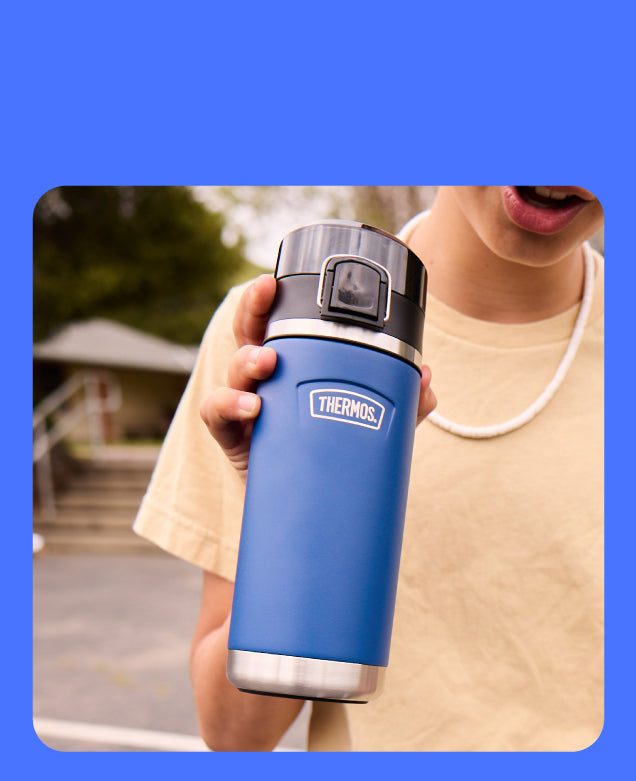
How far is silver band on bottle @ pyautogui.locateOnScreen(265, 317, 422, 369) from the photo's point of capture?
1.57 ft

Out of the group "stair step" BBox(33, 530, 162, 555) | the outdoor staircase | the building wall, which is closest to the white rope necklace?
the building wall

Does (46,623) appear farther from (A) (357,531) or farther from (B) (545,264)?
(B) (545,264)

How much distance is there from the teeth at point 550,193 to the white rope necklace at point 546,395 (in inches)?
3.7

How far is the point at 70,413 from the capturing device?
1.41 meters

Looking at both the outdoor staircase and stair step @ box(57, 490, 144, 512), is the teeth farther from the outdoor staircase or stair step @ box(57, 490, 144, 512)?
stair step @ box(57, 490, 144, 512)

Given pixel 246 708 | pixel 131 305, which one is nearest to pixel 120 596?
pixel 131 305

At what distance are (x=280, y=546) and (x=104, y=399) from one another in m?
0.99

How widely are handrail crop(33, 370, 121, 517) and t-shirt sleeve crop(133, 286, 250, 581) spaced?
0.74 feet

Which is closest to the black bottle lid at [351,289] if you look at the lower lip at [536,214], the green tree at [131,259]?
the lower lip at [536,214]

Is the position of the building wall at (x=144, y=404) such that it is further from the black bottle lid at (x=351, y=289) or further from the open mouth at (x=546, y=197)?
the open mouth at (x=546, y=197)

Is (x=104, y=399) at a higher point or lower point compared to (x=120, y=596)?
higher

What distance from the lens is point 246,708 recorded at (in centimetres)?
66

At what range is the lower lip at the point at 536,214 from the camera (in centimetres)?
62

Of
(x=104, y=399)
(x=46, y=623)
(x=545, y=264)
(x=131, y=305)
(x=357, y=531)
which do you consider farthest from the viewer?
(x=104, y=399)
